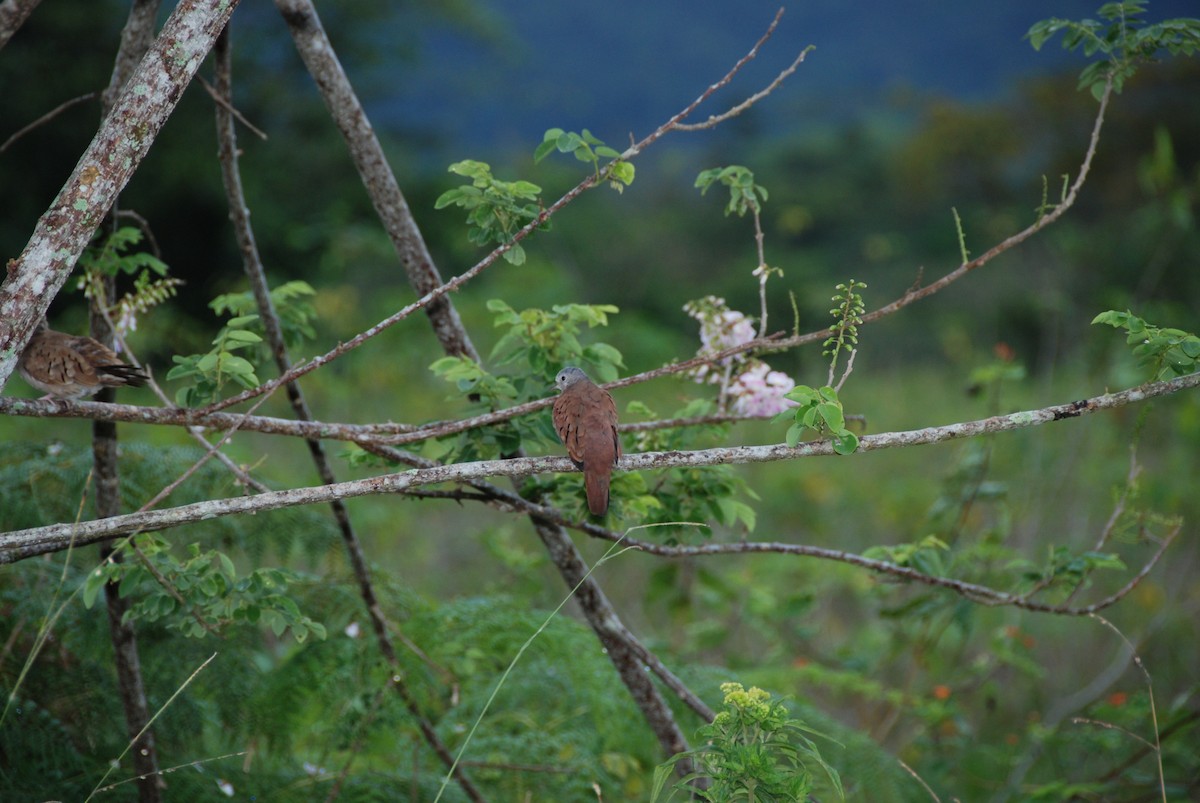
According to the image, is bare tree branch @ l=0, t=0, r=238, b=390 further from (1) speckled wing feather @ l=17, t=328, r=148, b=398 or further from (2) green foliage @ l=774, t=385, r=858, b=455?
(2) green foliage @ l=774, t=385, r=858, b=455

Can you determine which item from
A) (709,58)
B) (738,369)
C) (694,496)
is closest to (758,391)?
(738,369)

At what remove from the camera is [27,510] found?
3.77m

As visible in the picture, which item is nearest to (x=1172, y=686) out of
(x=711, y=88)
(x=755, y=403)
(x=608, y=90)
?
(x=755, y=403)

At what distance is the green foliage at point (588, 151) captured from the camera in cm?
271

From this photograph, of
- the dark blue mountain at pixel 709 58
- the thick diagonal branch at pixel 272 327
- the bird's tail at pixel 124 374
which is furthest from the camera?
the dark blue mountain at pixel 709 58

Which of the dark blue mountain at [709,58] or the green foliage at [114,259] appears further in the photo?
the dark blue mountain at [709,58]

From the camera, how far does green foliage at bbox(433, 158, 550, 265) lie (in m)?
2.86

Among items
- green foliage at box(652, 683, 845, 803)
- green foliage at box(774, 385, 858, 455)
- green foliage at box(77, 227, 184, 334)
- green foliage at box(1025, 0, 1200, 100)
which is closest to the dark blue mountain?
green foliage at box(1025, 0, 1200, 100)

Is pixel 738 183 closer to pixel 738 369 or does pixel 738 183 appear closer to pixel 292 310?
pixel 738 369

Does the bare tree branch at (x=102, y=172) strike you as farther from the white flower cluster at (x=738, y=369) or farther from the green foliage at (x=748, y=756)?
the green foliage at (x=748, y=756)

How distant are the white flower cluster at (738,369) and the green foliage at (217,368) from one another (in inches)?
52.3

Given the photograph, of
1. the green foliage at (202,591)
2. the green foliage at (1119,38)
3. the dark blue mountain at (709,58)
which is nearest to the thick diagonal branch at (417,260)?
the green foliage at (202,591)

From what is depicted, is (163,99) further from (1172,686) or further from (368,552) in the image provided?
(1172,686)

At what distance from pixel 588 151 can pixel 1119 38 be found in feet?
5.42
